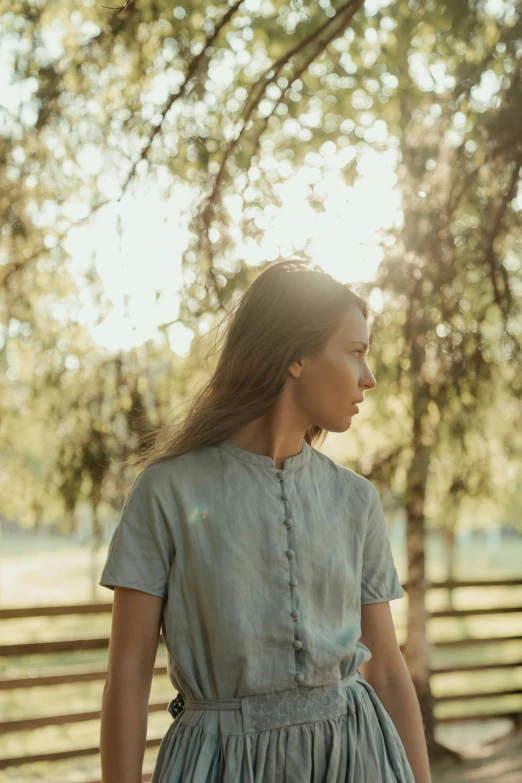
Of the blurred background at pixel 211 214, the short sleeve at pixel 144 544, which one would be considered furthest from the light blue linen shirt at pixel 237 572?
the blurred background at pixel 211 214

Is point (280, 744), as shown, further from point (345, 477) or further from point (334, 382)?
point (334, 382)

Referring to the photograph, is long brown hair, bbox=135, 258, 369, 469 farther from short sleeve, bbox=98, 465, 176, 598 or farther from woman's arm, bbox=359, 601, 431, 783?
woman's arm, bbox=359, 601, 431, 783

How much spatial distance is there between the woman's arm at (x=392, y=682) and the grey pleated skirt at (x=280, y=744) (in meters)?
0.09

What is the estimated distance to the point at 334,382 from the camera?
1482mm

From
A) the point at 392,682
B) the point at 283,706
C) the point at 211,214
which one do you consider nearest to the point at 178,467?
the point at 283,706

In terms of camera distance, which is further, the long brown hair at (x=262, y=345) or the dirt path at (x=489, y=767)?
the dirt path at (x=489, y=767)

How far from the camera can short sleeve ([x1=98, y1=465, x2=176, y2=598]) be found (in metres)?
1.33

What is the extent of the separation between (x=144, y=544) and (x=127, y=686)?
21 cm

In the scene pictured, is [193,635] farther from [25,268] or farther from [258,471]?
[25,268]

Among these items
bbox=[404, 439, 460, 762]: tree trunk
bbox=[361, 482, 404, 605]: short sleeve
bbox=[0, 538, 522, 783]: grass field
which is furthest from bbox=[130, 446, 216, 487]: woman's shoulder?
bbox=[0, 538, 522, 783]: grass field

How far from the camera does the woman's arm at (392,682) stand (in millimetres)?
1533

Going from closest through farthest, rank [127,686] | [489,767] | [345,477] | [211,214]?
[127,686], [345,477], [211,214], [489,767]

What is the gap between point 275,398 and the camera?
4.90 feet

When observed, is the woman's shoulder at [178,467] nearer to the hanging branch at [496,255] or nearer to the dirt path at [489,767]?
the hanging branch at [496,255]
